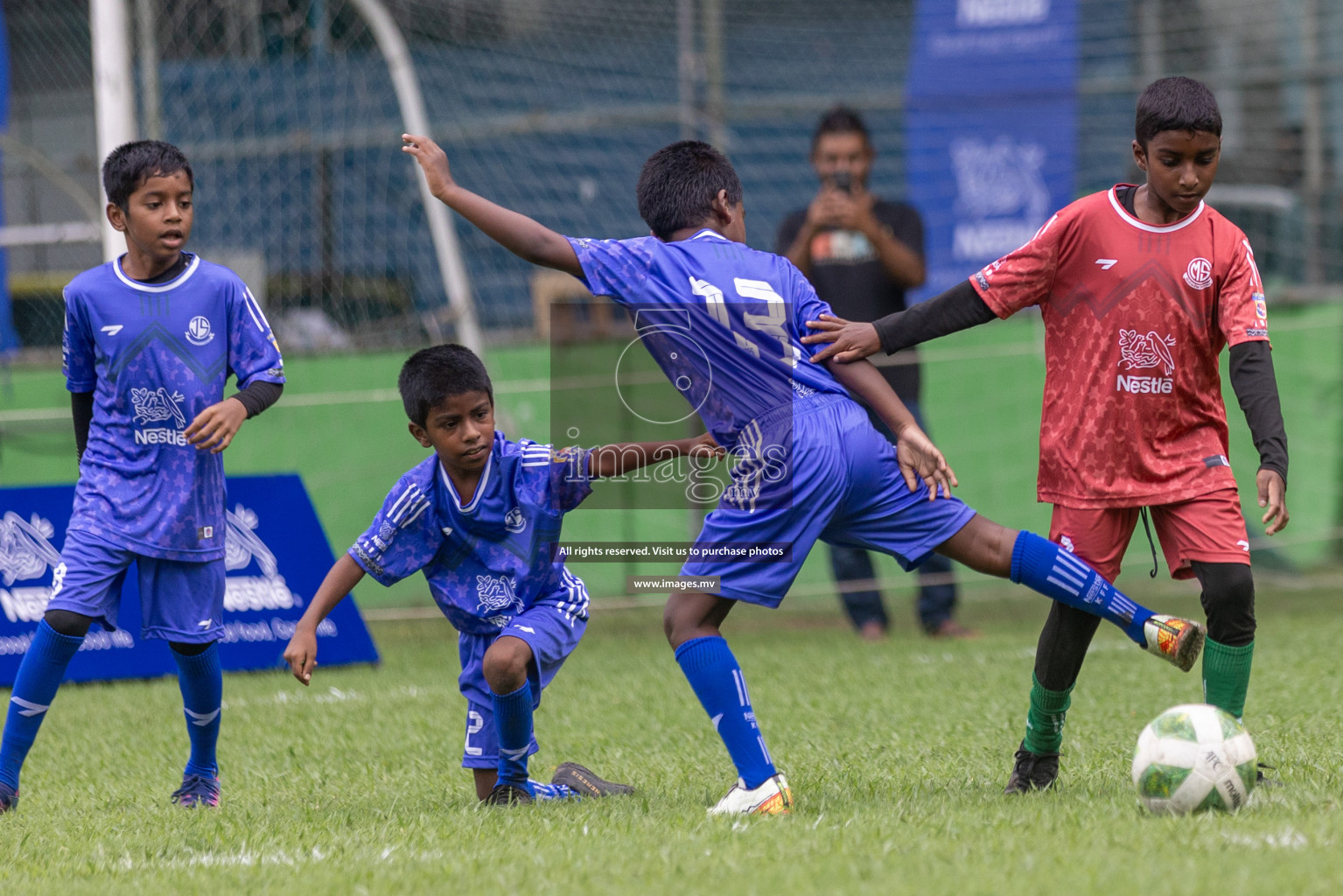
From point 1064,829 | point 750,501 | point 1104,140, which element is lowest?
point 1064,829

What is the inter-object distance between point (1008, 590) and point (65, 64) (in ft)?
23.2

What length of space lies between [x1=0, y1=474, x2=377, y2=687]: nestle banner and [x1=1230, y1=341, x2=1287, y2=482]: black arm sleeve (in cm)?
482

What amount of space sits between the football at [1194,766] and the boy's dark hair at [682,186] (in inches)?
68.9

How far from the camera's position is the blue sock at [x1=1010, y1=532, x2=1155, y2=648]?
3.78m

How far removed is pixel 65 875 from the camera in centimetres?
341

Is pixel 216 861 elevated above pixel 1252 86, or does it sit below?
below

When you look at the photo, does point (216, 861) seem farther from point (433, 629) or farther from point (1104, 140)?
point (1104, 140)

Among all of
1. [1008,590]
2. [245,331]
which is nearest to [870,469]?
[245,331]

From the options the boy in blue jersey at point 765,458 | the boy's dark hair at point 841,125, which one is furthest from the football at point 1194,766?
the boy's dark hair at point 841,125

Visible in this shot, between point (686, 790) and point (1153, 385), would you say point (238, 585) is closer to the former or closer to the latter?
point (686, 790)

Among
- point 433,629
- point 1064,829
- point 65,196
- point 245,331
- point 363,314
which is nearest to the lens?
point 1064,829

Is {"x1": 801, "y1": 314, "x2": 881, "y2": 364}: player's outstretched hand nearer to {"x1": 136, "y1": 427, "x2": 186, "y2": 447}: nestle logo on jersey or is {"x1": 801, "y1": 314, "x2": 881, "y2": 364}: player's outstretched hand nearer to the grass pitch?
the grass pitch

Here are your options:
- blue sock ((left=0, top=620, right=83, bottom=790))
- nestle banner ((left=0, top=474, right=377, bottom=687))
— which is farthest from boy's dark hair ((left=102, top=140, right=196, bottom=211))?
nestle banner ((left=0, top=474, right=377, bottom=687))

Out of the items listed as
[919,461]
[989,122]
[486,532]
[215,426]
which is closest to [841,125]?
[989,122]
